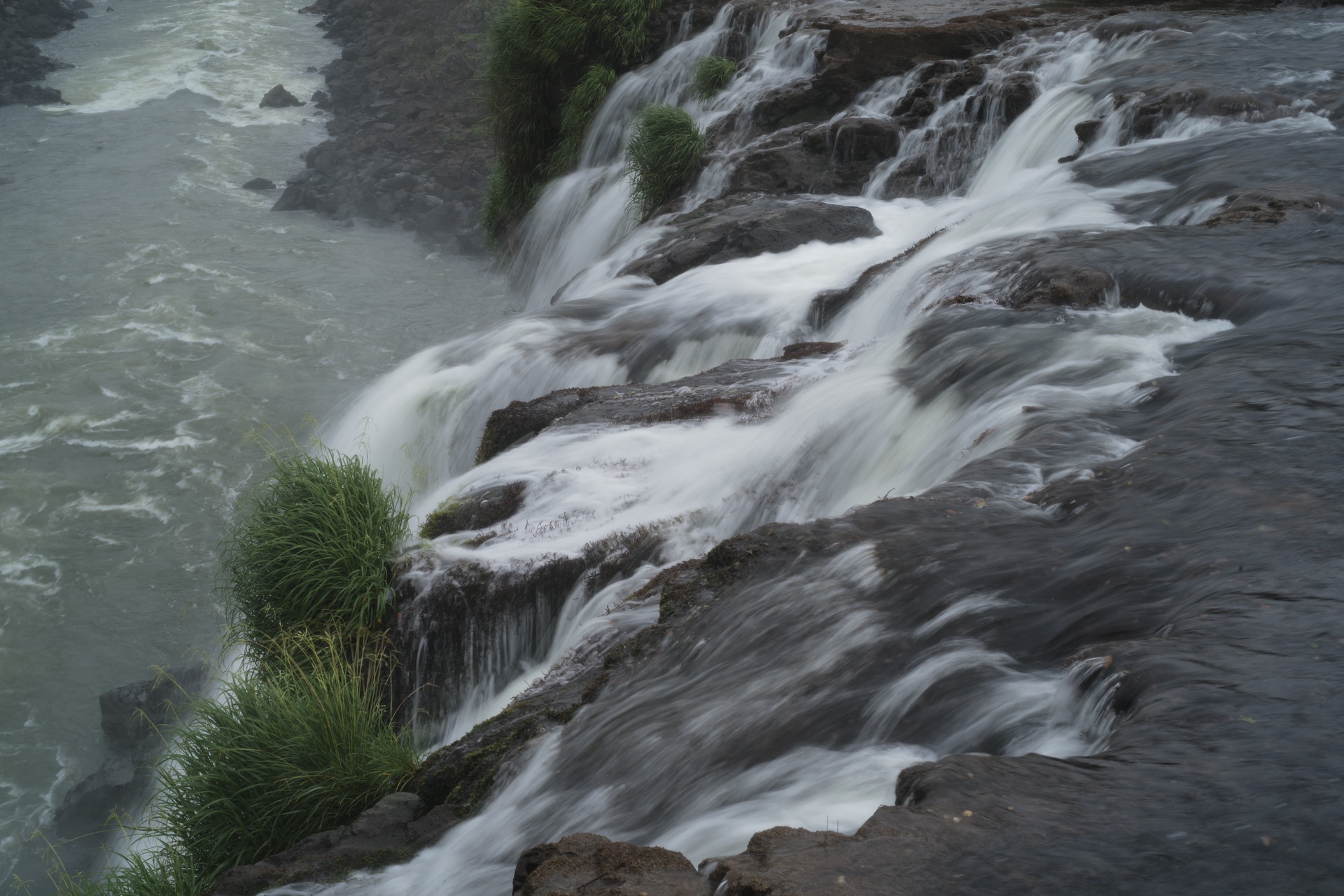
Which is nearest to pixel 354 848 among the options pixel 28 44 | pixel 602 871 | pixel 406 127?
pixel 602 871

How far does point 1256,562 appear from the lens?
3.53 meters

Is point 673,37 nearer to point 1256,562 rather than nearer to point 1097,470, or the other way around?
point 1097,470

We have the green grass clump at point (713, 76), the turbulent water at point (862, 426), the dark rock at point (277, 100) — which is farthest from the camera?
the dark rock at point (277, 100)

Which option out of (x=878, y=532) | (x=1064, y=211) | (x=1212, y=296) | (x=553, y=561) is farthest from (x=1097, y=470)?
(x=1064, y=211)

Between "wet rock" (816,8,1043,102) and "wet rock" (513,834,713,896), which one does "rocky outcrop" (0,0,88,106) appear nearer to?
"wet rock" (816,8,1043,102)

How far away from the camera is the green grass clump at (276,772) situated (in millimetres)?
4809

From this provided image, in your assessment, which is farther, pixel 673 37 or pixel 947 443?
pixel 673 37

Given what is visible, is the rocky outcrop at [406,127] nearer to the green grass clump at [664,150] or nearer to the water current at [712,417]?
the water current at [712,417]

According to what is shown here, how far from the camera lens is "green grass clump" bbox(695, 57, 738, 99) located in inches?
512

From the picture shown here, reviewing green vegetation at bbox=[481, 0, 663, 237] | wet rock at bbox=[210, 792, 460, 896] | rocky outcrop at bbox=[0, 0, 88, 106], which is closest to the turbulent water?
wet rock at bbox=[210, 792, 460, 896]

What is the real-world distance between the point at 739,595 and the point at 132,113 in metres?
25.6

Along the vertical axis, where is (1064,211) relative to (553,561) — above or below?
above

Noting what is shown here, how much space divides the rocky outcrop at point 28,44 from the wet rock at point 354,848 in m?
26.9

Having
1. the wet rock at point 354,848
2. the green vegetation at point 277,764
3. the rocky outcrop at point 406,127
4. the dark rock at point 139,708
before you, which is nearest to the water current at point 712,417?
the wet rock at point 354,848
